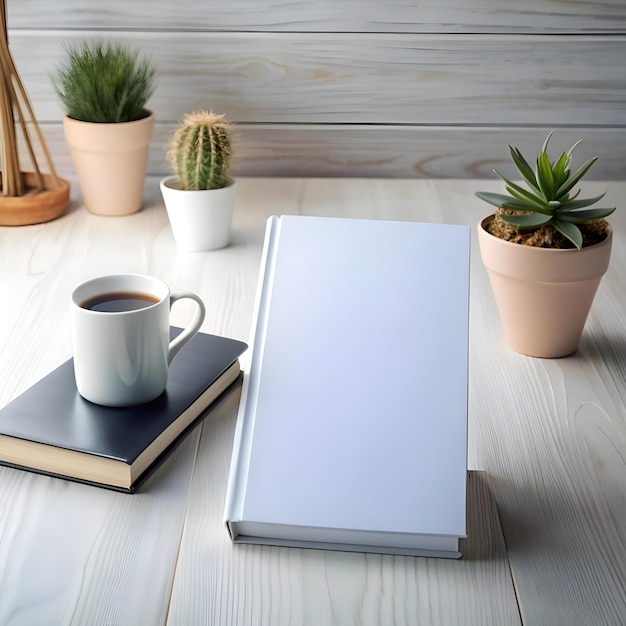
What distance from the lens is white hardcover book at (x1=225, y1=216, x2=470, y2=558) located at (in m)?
0.66

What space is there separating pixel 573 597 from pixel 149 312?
416mm

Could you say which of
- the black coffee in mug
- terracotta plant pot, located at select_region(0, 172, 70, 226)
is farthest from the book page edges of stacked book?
terracotta plant pot, located at select_region(0, 172, 70, 226)

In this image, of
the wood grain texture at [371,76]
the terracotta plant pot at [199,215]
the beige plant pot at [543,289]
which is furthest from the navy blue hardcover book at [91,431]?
the wood grain texture at [371,76]

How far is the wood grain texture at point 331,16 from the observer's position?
5.21 ft

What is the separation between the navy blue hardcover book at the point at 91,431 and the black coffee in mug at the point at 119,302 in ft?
0.28

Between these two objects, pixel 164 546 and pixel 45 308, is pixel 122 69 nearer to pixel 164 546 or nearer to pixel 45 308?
pixel 45 308

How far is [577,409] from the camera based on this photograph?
0.90 meters

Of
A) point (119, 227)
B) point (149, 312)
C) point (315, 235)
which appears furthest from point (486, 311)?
point (119, 227)

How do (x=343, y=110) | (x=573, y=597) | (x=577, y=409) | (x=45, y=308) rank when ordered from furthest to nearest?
(x=343, y=110) < (x=45, y=308) < (x=577, y=409) < (x=573, y=597)

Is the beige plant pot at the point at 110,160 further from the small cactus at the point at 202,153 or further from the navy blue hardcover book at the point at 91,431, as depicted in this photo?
the navy blue hardcover book at the point at 91,431

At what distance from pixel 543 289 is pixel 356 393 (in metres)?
0.36

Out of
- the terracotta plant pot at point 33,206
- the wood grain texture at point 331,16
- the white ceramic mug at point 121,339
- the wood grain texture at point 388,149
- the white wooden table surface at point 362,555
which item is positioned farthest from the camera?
the wood grain texture at point 388,149

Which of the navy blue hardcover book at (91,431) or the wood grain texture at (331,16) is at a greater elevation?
the wood grain texture at (331,16)

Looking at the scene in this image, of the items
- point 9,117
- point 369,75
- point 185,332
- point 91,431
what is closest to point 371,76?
point 369,75
